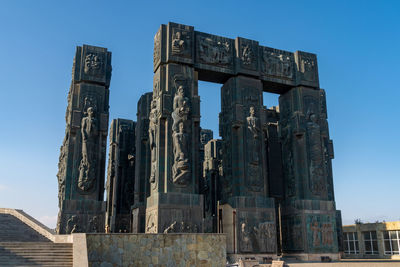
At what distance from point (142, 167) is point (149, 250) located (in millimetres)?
17842

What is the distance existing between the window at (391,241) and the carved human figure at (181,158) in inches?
724

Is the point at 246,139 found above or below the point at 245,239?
above

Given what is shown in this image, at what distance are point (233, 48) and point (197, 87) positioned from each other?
4276mm

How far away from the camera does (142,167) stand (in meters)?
31.0

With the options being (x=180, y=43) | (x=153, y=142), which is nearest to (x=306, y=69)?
(x=180, y=43)

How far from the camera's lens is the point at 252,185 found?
25.1 meters

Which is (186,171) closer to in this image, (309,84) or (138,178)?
(138,178)

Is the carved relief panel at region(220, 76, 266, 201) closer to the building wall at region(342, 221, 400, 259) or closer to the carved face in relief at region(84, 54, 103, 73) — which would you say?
the carved face in relief at region(84, 54, 103, 73)

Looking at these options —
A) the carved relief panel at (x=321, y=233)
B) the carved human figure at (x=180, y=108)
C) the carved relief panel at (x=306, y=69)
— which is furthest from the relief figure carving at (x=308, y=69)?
the carved human figure at (x=180, y=108)

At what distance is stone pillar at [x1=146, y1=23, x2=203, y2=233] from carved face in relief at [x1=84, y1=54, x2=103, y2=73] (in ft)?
15.4

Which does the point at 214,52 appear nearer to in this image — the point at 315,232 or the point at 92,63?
the point at 92,63

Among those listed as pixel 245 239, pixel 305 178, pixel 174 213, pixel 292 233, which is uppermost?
pixel 305 178

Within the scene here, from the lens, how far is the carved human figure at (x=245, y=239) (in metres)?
23.8

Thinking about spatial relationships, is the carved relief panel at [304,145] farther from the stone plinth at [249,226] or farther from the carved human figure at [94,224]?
the carved human figure at [94,224]
